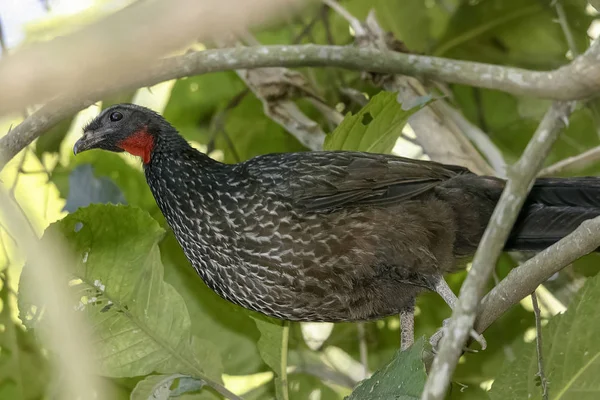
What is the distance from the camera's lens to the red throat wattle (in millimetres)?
2287

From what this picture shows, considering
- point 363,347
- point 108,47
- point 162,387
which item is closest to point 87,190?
point 162,387

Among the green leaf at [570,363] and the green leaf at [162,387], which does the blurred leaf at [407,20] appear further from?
the green leaf at [162,387]

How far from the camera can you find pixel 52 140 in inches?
113

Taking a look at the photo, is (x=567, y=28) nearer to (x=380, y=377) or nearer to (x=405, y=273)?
(x=405, y=273)

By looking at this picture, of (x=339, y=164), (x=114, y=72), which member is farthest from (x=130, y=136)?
(x=114, y=72)

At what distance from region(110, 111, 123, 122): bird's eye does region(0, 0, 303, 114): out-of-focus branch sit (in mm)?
1628

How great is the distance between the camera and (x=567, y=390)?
6.37 ft

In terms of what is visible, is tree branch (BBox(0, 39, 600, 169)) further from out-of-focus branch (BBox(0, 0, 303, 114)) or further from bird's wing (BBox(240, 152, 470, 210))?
out-of-focus branch (BBox(0, 0, 303, 114))

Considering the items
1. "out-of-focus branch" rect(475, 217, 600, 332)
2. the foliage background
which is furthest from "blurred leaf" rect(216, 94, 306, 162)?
"out-of-focus branch" rect(475, 217, 600, 332)

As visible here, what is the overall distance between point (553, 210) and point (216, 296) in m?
1.11

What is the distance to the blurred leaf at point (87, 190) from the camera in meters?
2.54

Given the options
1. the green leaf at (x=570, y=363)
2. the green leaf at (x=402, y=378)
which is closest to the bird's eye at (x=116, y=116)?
the green leaf at (x=402, y=378)

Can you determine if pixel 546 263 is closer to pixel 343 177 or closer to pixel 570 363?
pixel 570 363

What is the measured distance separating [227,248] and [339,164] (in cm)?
39
